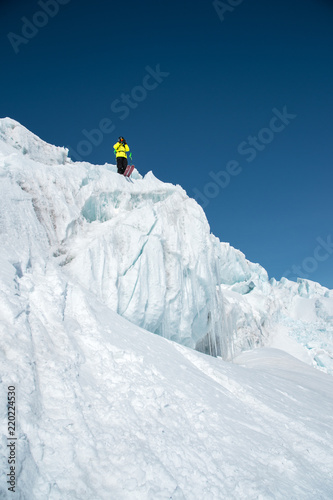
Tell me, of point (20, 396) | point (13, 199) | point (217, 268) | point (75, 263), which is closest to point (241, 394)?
point (20, 396)

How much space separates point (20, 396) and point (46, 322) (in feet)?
5.19

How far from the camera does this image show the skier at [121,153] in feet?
41.0

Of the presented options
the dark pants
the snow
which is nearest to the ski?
the dark pants

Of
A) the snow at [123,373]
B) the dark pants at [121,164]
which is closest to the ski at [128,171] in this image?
the dark pants at [121,164]

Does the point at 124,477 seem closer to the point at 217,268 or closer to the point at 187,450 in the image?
the point at 187,450

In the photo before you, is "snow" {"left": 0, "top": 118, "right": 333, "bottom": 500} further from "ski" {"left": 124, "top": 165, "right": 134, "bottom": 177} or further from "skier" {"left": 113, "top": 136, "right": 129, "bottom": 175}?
"skier" {"left": 113, "top": 136, "right": 129, "bottom": 175}

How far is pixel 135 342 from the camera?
5.22 metres

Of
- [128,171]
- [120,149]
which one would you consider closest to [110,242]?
[128,171]

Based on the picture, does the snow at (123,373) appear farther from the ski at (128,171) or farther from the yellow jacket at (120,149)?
the yellow jacket at (120,149)

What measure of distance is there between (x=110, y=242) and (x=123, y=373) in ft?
15.7

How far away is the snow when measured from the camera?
2643 millimetres

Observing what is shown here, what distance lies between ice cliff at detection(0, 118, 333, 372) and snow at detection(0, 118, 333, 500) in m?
0.04

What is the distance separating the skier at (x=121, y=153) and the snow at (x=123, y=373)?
2152 mm

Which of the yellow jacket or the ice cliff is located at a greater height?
the yellow jacket
